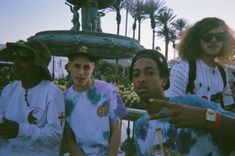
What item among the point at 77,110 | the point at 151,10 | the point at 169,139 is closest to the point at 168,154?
the point at 169,139

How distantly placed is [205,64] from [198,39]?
0.28 metres

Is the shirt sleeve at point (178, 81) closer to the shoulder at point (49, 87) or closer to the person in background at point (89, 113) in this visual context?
the person in background at point (89, 113)

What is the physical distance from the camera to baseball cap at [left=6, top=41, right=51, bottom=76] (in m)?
3.37

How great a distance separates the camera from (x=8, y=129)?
2.99 meters

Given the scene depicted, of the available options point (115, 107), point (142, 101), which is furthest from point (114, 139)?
point (142, 101)

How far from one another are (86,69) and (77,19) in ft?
31.0

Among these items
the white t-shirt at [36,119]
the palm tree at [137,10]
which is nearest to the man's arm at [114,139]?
the white t-shirt at [36,119]

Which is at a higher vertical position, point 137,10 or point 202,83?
point 137,10

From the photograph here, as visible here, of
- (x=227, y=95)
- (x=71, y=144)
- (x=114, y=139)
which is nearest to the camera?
(x=227, y=95)

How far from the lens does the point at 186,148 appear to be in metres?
2.38

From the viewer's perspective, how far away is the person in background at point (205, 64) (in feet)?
11.6

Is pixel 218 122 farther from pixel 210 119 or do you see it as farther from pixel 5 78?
pixel 5 78

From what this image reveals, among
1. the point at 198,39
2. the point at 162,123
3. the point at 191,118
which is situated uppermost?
the point at 198,39

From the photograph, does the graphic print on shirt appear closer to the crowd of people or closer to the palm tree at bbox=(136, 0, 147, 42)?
the crowd of people
